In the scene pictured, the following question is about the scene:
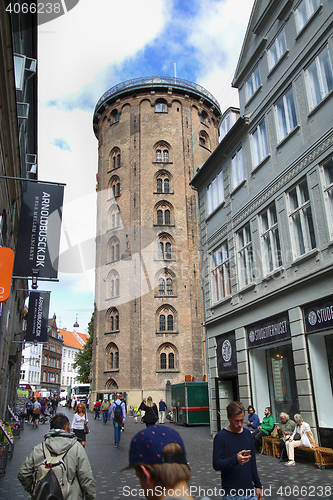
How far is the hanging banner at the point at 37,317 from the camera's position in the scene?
22734 mm

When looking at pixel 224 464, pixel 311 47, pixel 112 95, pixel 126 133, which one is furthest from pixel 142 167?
pixel 224 464

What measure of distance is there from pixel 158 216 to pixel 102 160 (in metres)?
10.4

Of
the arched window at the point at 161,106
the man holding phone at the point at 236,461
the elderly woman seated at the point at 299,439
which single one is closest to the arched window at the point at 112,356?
the arched window at the point at 161,106

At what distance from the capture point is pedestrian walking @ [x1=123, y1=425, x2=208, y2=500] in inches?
71.6

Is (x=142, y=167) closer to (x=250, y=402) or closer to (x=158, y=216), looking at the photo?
(x=158, y=216)

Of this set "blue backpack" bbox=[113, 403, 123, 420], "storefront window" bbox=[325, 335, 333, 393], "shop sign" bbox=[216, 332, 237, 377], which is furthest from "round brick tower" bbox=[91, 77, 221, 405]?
"storefront window" bbox=[325, 335, 333, 393]

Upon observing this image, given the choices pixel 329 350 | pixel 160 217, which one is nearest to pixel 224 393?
pixel 329 350

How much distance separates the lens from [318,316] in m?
10.4

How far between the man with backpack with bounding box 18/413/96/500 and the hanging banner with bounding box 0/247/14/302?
544 centimetres

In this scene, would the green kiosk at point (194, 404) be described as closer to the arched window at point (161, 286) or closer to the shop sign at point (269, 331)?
the shop sign at point (269, 331)

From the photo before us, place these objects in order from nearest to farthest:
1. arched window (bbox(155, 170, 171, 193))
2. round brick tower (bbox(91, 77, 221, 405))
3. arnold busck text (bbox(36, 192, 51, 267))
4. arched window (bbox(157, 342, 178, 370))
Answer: arnold busck text (bbox(36, 192, 51, 267)), arched window (bbox(157, 342, 178, 370)), round brick tower (bbox(91, 77, 221, 405)), arched window (bbox(155, 170, 171, 193))

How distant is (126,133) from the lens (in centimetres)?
4591

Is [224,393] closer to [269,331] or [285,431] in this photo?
[269,331]

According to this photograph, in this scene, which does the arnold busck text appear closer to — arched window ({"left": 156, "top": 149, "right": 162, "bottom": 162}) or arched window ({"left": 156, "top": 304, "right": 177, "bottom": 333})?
arched window ({"left": 156, "top": 304, "right": 177, "bottom": 333})
